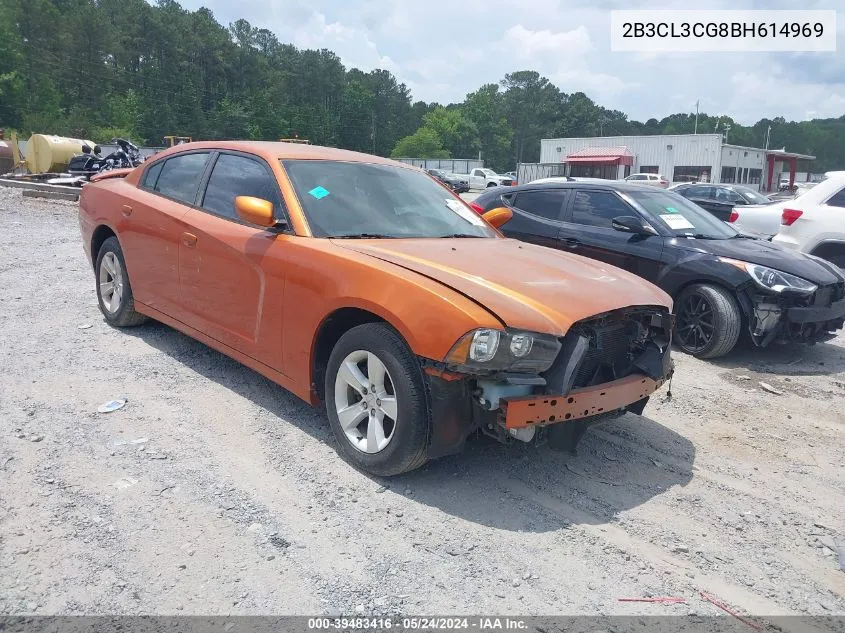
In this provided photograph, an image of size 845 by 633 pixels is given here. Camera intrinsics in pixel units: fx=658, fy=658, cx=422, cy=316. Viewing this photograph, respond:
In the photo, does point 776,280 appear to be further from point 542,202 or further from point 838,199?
point 838,199

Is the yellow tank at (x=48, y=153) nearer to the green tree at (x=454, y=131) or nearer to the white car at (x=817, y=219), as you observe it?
the white car at (x=817, y=219)

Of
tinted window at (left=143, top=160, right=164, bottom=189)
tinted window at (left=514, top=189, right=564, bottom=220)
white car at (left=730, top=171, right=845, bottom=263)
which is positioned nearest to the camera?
tinted window at (left=143, top=160, right=164, bottom=189)

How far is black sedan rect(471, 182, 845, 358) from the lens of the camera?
224 inches

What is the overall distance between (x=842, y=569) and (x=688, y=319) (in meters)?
3.43

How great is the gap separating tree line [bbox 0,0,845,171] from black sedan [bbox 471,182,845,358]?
48060 millimetres

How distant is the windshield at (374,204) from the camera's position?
3.93 metres

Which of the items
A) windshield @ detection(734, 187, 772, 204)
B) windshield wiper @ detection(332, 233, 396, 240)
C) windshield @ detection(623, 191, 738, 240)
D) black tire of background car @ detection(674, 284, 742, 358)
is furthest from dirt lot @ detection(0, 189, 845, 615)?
windshield @ detection(734, 187, 772, 204)

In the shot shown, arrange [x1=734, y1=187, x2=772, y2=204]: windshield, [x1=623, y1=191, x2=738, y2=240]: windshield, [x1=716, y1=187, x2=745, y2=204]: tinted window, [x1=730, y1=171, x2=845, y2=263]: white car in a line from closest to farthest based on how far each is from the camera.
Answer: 1. [x1=623, y1=191, x2=738, y2=240]: windshield
2. [x1=730, y1=171, x2=845, y2=263]: white car
3. [x1=734, y1=187, x2=772, y2=204]: windshield
4. [x1=716, y1=187, x2=745, y2=204]: tinted window

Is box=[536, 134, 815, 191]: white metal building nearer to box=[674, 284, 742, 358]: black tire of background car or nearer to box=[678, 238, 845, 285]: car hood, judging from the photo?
box=[678, 238, 845, 285]: car hood

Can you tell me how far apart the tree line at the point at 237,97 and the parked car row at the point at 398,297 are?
48.3m

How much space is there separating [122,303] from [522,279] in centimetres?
362

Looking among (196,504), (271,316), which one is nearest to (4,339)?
(271,316)

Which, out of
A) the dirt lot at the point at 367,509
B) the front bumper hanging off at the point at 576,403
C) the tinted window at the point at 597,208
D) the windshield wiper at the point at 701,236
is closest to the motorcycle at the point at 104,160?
the tinted window at the point at 597,208

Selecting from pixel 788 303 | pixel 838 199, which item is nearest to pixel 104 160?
pixel 838 199
